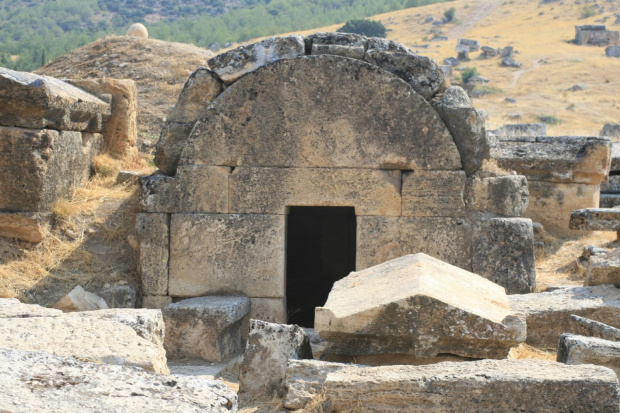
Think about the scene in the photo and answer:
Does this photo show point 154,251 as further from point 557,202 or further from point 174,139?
point 557,202

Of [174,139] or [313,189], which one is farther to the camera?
[174,139]

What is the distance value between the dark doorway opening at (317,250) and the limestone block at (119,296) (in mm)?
3185

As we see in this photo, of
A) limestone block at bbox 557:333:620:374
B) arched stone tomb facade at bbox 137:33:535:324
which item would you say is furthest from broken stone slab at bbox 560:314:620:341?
arched stone tomb facade at bbox 137:33:535:324

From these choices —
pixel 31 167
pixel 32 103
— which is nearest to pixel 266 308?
pixel 31 167

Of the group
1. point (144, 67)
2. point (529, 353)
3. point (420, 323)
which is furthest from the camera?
point (144, 67)

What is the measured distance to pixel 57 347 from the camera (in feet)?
12.9

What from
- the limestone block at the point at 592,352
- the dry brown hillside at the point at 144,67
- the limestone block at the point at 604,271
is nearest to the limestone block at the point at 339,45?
the limestone block at the point at 604,271

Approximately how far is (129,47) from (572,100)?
78.8 feet

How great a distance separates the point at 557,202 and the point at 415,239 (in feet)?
13.8

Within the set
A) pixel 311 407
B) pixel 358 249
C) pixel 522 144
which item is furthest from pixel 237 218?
pixel 522 144

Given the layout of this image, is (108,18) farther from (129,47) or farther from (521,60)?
(129,47)

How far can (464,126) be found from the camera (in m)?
7.06

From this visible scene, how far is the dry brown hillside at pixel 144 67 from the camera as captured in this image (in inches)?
471

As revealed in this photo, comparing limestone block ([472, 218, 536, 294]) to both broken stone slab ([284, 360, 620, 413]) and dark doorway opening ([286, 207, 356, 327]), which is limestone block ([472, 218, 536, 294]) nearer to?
broken stone slab ([284, 360, 620, 413])
